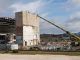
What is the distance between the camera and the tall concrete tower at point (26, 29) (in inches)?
4643

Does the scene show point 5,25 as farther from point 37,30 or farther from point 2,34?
point 37,30

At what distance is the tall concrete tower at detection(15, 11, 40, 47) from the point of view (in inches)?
4643

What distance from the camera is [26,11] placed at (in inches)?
4904

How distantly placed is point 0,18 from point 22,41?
129 feet

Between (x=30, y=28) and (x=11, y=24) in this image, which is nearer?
(x=30, y=28)

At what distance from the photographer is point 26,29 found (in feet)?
397

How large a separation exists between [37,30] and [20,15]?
17753 millimetres

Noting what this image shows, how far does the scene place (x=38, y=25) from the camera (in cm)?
13588
